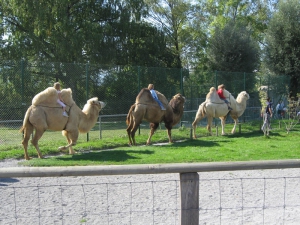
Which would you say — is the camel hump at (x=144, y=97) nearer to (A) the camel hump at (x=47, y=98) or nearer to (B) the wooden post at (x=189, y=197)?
(A) the camel hump at (x=47, y=98)

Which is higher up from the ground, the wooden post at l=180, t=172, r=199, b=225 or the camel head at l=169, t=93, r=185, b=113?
the camel head at l=169, t=93, r=185, b=113

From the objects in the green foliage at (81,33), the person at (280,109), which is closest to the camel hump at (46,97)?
the green foliage at (81,33)

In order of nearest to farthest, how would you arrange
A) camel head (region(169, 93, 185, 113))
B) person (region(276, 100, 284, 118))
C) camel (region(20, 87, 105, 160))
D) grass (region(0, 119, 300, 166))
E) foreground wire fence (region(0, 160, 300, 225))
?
foreground wire fence (region(0, 160, 300, 225)) < grass (region(0, 119, 300, 166)) < camel (region(20, 87, 105, 160)) < camel head (region(169, 93, 185, 113)) < person (region(276, 100, 284, 118))

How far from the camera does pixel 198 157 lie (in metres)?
10.7

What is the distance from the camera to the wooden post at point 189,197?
3549mm

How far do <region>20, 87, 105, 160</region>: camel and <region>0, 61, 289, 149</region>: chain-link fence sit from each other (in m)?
2.87

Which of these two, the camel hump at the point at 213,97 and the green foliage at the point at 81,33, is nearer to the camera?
the camel hump at the point at 213,97

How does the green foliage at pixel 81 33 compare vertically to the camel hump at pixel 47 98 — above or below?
above

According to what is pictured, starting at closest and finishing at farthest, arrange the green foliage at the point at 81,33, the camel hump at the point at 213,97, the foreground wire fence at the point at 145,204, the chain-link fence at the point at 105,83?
the foreground wire fence at the point at 145,204 < the chain-link fence at the point at 105,83 < the camel hump at the point at 213,97 < the green foliage at the point at 81,33

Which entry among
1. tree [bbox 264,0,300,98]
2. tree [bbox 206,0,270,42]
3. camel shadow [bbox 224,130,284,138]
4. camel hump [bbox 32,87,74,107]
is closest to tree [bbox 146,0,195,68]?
tree [bbox 206,0,270,42]

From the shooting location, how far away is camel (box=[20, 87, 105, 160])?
10984mm

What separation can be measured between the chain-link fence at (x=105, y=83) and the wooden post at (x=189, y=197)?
1113cm

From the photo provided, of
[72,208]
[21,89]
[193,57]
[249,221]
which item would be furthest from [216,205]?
[193,57]

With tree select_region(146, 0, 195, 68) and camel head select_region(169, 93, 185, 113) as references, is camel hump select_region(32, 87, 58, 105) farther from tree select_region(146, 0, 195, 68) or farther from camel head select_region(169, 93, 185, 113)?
tree select_region(146, 0, 195, 68)
